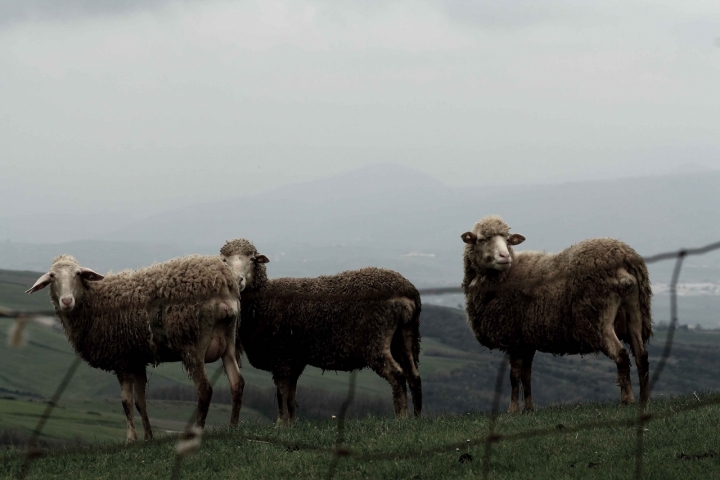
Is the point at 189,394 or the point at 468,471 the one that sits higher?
the point at 468,471

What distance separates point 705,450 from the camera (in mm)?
8641

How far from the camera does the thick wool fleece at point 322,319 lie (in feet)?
48.4

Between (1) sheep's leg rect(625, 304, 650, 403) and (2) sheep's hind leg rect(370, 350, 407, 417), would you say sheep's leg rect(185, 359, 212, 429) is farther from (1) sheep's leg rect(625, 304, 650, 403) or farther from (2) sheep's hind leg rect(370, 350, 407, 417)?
(1) sheep's leg rect(625, 304, 650, 403)

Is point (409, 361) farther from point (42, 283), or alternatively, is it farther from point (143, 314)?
point (42, 283)

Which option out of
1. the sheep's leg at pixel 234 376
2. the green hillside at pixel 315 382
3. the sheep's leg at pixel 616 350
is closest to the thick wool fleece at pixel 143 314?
the sheep's leg at pixel 234 376

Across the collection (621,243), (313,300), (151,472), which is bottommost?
(151,472)

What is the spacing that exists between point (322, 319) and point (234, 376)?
206 centimetres

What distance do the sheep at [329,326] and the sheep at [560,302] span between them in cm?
122

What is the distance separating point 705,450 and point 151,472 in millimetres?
5299

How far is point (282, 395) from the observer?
14.9 meters

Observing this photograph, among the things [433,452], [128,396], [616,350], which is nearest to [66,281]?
[128,396]

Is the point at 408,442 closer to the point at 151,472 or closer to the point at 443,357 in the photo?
the point at 151,472

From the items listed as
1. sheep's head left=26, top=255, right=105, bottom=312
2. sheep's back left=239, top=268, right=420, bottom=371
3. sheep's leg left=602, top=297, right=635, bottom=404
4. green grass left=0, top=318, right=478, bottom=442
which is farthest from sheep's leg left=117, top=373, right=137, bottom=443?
green grass left=0, top=318, right=478, bottom=442

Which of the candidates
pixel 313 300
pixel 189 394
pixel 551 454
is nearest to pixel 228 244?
pixel 313 300
